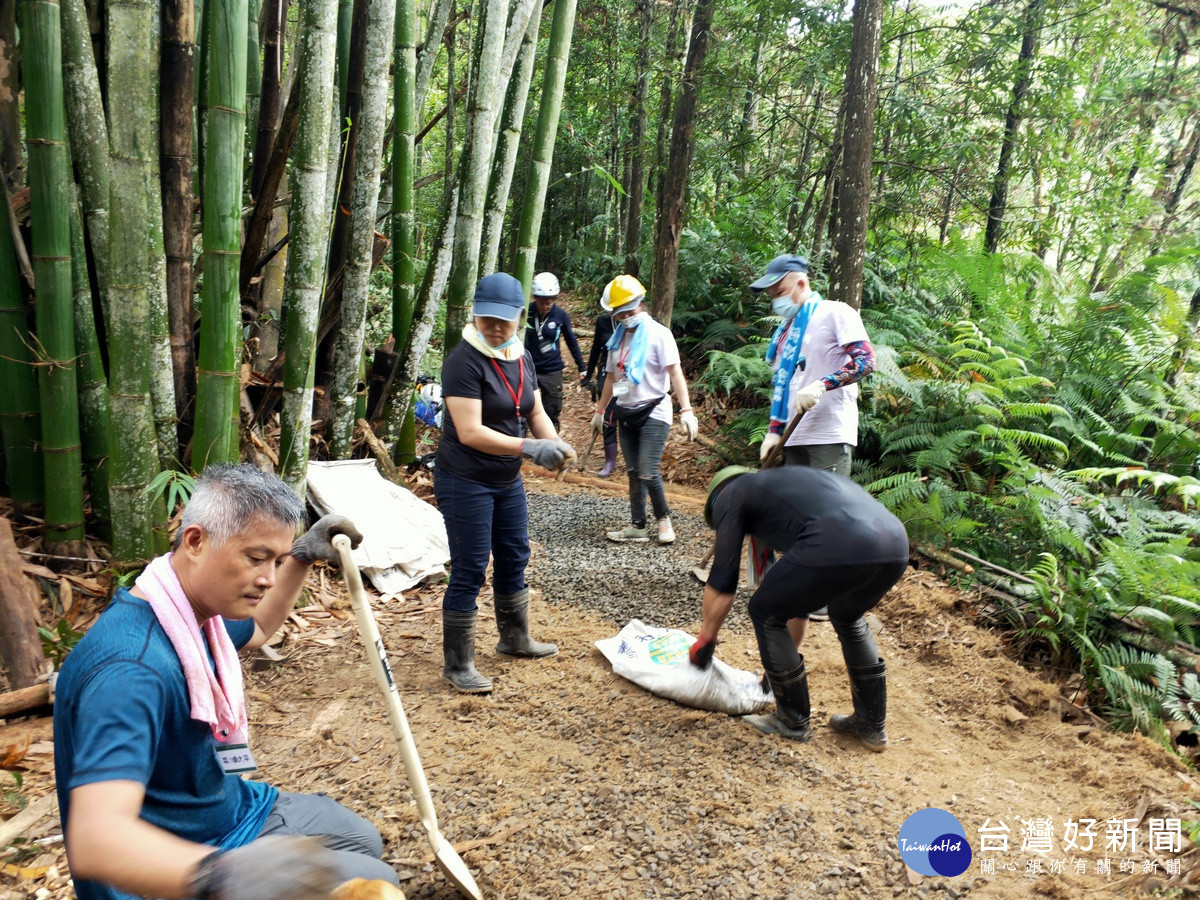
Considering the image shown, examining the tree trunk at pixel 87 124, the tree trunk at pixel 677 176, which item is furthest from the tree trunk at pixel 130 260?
the tree trunk at pixel 677 176

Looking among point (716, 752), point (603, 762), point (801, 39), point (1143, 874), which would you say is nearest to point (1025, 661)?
point (1143, 874)

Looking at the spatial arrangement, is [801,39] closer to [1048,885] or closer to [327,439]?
[327,439]

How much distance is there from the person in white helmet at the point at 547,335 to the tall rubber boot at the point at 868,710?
375cm

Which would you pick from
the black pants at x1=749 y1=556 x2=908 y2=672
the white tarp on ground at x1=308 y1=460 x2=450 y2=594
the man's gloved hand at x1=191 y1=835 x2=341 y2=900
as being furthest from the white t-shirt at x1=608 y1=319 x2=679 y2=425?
the man's gloved hand at x1=191 y1=835 x2=341 y2=900

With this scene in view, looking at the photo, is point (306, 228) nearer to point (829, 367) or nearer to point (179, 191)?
point (179, 191)

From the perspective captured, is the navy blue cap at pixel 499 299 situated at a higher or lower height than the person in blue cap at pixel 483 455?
→ higher

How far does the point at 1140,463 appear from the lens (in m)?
5.61

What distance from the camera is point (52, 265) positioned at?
129 inches

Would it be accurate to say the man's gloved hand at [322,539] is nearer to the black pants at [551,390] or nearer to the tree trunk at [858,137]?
the black pants at [551,390]

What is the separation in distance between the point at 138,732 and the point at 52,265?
2792mm

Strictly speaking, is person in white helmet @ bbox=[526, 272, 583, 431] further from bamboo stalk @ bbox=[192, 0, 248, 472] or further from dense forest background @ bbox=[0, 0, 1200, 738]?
bamboo stalk @ bbox=[192, 0, 248, 472]

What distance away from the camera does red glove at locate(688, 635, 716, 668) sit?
3101mm

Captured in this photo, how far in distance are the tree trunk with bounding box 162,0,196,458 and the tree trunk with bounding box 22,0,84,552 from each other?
0.45 metres

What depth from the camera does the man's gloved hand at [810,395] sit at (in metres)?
3.82
